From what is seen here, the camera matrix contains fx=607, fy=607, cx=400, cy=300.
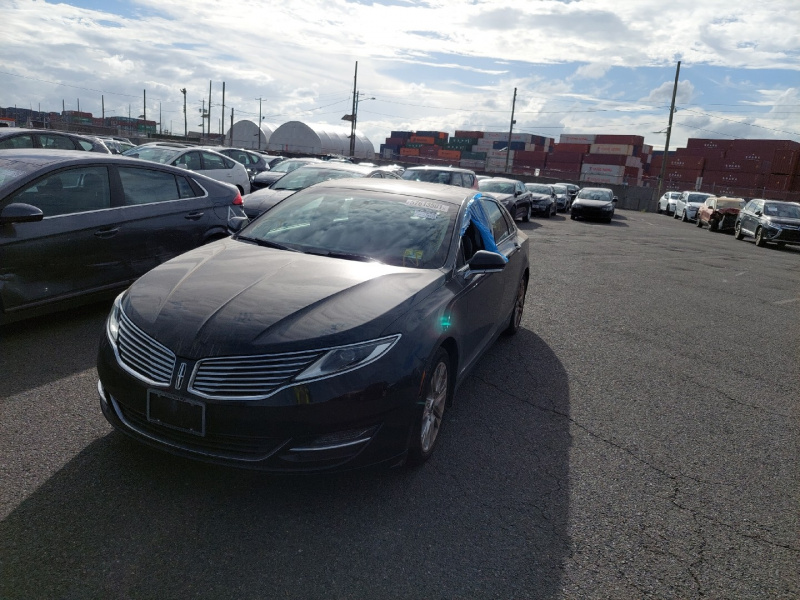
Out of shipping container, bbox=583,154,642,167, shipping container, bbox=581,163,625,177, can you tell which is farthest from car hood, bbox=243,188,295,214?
shipping container, bbox=583,154,642,167

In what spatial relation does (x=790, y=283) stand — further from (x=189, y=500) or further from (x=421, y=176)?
(x=189, y=500)

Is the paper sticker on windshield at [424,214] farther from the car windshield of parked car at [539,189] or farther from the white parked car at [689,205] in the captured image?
the white parked car at [689,205]

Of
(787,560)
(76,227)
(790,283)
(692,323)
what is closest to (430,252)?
(787,560)

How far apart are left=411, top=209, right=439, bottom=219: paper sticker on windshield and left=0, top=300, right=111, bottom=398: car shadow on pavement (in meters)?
2.27

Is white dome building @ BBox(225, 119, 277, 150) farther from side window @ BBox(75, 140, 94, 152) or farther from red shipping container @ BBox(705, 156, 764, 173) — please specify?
side window @ BBox(75, 140, 94, 152)

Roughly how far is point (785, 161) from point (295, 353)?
58529mm

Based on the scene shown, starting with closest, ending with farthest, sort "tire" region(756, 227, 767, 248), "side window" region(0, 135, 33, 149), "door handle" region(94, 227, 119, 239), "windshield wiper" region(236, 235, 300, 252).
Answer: "windshield wiper" region(236, 235, 300, 252) → "door handle" region(94, 227, 119, 239) → "side window" region(0, 135, 33, 149) → "tire" region(756, 227, 767, 248)

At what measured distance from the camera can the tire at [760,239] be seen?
20203 millimetres

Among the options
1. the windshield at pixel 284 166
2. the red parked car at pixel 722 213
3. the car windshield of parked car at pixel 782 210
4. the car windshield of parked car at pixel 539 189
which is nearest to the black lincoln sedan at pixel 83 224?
the windshield at pixel 284 166

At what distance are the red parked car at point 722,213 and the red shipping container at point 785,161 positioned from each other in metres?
28.7

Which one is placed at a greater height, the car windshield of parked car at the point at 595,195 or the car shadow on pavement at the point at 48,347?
the car windshield of parked car at the point at 595,195

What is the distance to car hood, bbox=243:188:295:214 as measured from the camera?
10188mm

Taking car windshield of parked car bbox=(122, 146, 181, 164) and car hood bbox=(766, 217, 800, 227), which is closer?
car windshield of parked car bbox=(122, 146, 181, 164)

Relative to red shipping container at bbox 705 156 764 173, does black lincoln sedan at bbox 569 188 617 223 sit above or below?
below
